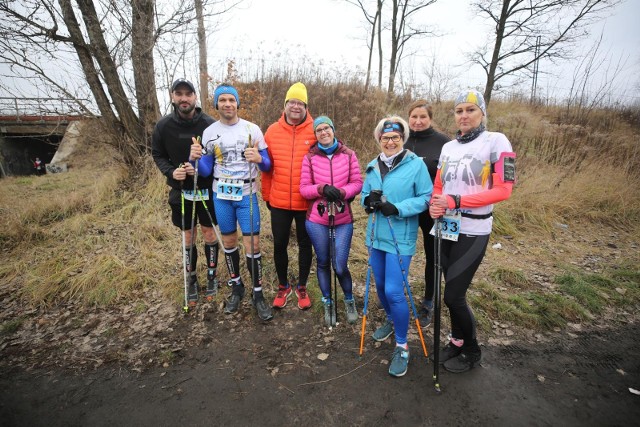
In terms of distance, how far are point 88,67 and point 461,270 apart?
765 cm

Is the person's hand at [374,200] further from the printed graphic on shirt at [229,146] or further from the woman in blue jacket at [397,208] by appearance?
the printed graphic on shirt at [229,146]

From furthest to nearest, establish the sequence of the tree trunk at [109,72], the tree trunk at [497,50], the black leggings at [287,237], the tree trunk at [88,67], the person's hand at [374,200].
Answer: the tree trunk at [497,50]
the tree trunk at [109,72]
the tree trunk at [88,67]
the black leggings at [287,237]
the person's hand at [374,200]

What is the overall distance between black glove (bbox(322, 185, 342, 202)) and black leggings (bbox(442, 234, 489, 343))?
1099 millimetres

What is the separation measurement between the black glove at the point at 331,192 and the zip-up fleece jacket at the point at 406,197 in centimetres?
44

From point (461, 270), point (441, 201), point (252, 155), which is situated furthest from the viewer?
point (252, 155)

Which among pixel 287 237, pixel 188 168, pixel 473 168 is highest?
pixel 473 168

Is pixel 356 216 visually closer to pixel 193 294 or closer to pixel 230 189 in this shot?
pixel 230 189

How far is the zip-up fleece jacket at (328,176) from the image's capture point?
10.4 ft

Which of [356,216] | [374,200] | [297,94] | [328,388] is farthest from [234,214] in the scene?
[356,216]

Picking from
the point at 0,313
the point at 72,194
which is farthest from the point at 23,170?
the point at 0,313

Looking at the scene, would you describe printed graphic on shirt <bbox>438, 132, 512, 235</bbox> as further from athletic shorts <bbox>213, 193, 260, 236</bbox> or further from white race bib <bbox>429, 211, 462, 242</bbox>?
athletic shorts <bbox>213, 193, 260, 236</bbox>

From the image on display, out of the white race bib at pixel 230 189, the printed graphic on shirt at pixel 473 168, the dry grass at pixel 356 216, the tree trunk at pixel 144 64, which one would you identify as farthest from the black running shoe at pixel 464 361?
the tree trunk at pixel 144 64

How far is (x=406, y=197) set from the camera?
276 centimetres

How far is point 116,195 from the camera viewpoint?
648cm
